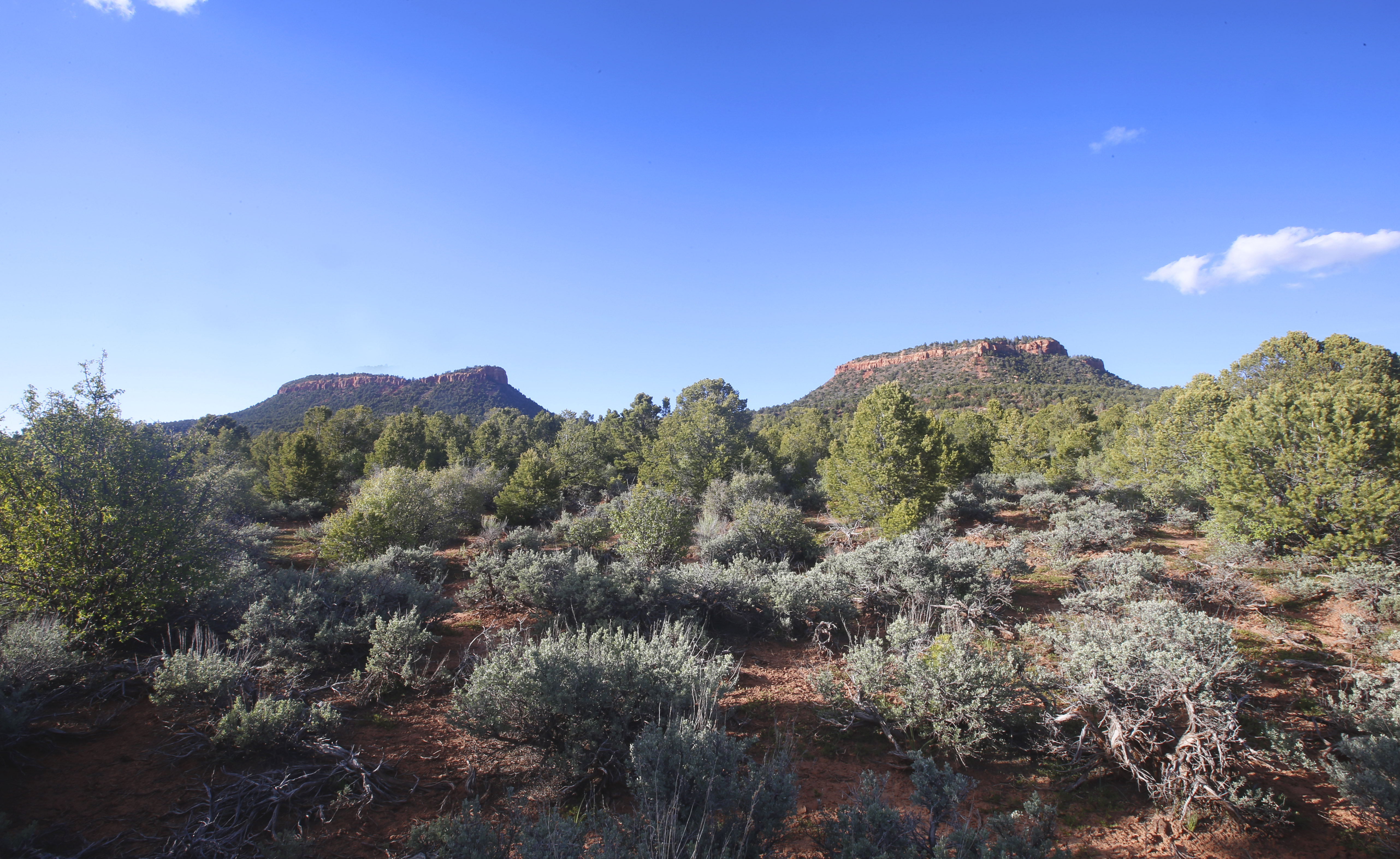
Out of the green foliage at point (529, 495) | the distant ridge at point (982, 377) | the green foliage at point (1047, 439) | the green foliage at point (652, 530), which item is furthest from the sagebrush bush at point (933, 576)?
the distant ridge at point (982, 377)

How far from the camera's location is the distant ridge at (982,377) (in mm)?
61281

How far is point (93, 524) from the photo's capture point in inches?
246

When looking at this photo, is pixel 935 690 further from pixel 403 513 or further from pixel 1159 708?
pixel 403 513

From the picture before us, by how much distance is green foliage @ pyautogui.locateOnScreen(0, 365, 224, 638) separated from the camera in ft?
19.5

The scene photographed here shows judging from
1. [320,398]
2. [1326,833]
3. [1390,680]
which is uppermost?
[320,398]

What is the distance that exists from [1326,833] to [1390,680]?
255 centimetres

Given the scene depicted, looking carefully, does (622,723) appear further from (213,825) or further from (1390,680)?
(1390,680)

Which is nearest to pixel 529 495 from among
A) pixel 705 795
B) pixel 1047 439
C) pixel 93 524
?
pixel 93 524

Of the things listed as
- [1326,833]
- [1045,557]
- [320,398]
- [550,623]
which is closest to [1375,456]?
[1045,557]

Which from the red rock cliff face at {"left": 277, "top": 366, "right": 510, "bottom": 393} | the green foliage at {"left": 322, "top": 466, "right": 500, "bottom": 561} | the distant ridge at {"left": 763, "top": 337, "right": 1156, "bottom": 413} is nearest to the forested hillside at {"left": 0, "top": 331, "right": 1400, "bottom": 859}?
Result: the green foliage at {"left": 322, "top": 466, "right": 500, "bottom": 561}

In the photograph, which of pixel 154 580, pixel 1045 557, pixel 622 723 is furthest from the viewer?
pixel 1045 557

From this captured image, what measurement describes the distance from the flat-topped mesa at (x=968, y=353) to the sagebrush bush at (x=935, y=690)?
86.2 m

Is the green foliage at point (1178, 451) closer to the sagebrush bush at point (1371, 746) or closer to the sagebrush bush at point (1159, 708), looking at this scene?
the sagebrush bush at point (1371, 746)

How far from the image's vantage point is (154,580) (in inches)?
255
